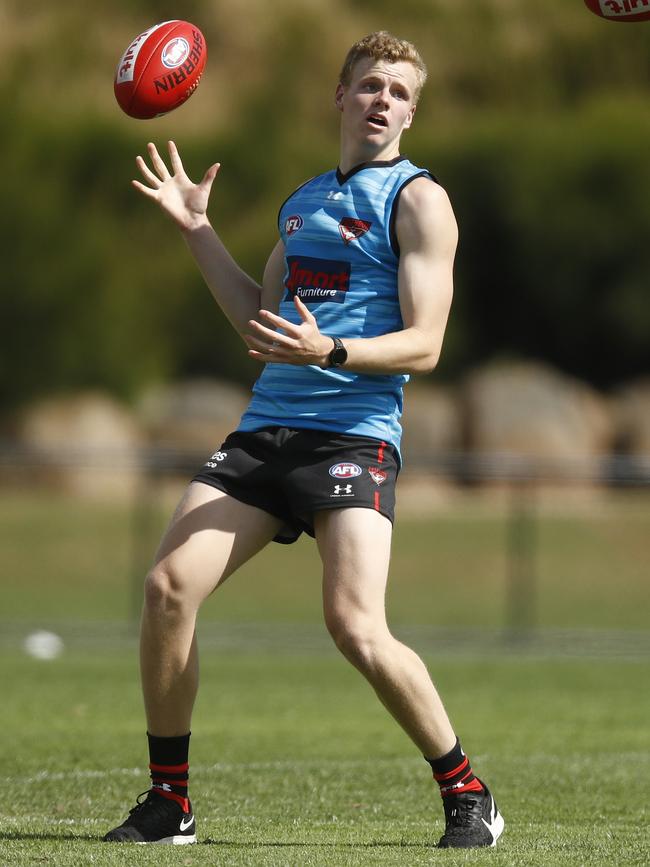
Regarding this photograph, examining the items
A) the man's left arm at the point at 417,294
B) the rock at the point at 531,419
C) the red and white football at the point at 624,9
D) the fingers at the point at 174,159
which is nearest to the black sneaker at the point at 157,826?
the man's left arm at the point at 417,294

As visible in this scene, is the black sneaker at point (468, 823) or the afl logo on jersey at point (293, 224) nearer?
the black sneaker at point (468, 823)

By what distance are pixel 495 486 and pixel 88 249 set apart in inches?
592

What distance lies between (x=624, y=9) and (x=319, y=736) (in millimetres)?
4187

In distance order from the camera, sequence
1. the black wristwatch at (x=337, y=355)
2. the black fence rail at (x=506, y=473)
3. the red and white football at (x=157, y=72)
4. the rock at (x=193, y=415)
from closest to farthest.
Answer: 1. the black wristwatch at (x=337, y=355)
2. the red and white football at (x=157, y=72)
3. the black fence rail at (x=506, y=473)
4. the rock at (x=193, y=415)

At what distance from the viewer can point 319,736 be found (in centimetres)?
823

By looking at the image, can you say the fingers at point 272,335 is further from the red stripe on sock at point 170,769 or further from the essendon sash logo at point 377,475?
the red stripe on sock at point 170,769

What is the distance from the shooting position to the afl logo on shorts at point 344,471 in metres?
4.87

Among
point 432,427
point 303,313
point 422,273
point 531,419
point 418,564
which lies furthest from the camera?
point 432,427

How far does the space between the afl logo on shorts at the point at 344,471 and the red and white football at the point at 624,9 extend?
6.55 feet

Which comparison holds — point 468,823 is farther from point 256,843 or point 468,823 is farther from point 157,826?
point 157,826

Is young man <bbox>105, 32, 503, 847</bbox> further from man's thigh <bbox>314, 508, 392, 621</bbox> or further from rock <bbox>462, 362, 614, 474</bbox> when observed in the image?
rock <bbox>462, 362, 614, 474</bbox>

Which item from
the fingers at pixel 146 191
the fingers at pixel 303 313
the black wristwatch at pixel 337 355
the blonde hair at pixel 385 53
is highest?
the blonde hair at pixel 385 53

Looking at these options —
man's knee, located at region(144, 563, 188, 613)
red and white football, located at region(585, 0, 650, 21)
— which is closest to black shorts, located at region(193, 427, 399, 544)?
man's knee, located at region(144, 563, 188, 613)

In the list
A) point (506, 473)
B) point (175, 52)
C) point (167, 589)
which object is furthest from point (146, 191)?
point (506, 473)
